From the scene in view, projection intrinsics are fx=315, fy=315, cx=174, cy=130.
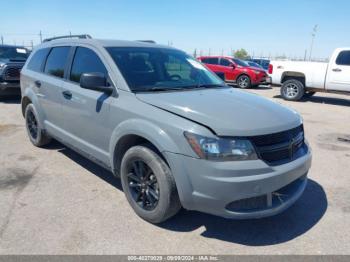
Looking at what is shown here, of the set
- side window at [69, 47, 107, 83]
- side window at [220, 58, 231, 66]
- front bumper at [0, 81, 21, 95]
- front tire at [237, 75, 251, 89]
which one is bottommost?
front tire at [237, 75, 251, 89]

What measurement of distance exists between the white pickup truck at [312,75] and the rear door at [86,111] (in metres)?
10.2

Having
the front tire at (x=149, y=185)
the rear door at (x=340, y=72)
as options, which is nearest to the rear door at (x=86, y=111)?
the front tire at (x=149, y=185)

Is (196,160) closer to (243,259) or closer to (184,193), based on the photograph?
(184,193)

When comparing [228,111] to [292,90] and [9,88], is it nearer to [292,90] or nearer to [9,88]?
[9,88]

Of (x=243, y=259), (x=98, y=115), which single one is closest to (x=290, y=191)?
(x=243, y=259)

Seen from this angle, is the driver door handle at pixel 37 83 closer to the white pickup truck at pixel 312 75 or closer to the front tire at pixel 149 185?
the front tire at pixel 149 185

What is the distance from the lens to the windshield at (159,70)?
3586 millimetres

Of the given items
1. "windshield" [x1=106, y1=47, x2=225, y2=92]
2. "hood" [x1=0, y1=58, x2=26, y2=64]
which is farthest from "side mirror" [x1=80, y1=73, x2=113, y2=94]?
"hood" [x1=0, y1=58, x2=26, y2=64]

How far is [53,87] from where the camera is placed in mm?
4598

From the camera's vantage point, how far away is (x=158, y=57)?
13.6ft

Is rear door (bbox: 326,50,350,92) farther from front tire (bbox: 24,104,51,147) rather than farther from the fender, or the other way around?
the fender

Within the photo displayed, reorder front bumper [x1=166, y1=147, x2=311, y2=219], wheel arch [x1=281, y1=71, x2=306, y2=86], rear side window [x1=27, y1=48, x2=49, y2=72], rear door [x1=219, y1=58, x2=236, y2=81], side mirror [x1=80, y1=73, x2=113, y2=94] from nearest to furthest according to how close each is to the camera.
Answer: front bumper [x1=166, y1=147, x2=311, y2=219]
side mirror [x1=80, y1=73, x2=113, y2=94]
rear side window [x1=27, y1=48, x2=49, y2=72]
wheel arch [x1=281, y1=71, x2=306, y2=86]
rear door [x1=219, y1=58, x2=236, y2=81]

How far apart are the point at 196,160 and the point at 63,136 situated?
2577mm

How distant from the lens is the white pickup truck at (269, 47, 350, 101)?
37.5 feet
